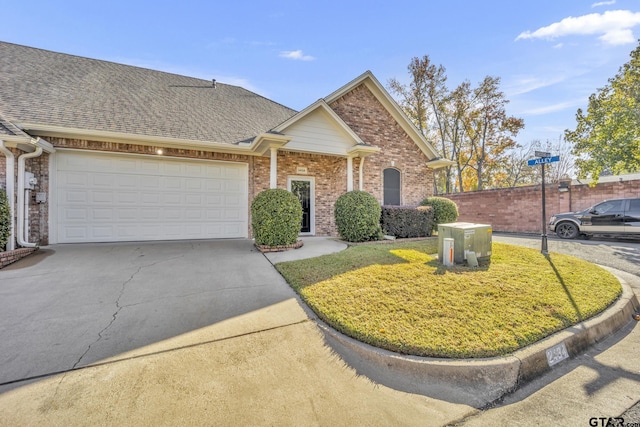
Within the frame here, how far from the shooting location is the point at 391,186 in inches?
448

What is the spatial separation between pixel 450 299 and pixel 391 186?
8222 mm

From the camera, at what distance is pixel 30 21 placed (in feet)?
29.2

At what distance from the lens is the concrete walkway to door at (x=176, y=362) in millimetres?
1897

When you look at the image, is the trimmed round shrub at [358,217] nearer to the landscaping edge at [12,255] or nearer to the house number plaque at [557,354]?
the house number plaque at [557,354]

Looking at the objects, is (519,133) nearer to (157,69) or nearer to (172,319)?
(157,69)

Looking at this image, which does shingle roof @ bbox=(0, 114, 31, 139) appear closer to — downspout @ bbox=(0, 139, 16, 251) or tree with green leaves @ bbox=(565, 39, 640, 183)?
downspout @ bbox=(0, 139, 16, 251)

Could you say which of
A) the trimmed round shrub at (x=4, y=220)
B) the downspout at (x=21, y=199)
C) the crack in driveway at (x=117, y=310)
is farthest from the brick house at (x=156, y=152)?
the crack in driveway at (x=117, y=310)

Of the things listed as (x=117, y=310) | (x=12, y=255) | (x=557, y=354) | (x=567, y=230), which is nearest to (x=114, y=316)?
(x=117, y=310)

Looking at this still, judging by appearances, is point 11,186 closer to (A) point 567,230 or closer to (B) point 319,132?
(B) point 319,132

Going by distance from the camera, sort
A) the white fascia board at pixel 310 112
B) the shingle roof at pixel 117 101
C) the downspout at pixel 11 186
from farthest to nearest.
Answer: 1. the white fascia board at pixel 310 112
2. the shingle roof at pixel 117 101
3. the downspout at pixel 11 186

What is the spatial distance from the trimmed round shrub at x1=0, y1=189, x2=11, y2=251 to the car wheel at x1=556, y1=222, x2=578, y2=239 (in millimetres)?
16785

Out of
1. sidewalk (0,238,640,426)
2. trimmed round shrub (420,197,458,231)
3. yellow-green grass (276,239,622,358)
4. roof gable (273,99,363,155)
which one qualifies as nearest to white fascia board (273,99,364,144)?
roof gable (273,99,363,155)

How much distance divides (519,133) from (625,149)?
13.0 m

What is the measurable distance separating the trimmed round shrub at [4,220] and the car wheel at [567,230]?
55.1 ft
